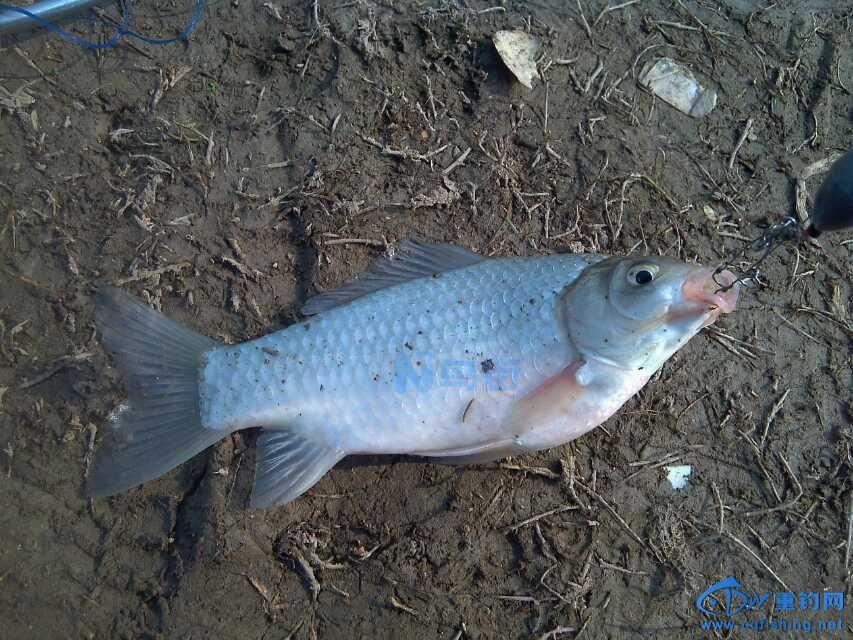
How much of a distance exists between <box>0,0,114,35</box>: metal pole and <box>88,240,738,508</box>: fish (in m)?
1.91

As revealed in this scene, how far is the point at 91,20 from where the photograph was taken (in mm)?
3248

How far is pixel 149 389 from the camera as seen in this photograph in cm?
258

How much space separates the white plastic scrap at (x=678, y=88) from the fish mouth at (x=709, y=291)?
5.81 ft

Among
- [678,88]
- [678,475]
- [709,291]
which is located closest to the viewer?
[709,291]

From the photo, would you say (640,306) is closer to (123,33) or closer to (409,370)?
(409,370)

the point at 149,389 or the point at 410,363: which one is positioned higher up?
the point at 410,363

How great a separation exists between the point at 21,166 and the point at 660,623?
444 cm

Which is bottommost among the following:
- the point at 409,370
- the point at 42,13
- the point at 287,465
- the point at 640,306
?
the point at 287,465

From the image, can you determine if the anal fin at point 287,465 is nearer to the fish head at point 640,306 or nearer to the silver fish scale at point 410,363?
the silver fish scale at point 410,363

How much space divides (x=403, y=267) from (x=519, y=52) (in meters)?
1.72

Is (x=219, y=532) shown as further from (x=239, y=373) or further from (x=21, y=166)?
(x=21, y=166)

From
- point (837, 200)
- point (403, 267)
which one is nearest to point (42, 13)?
point (403, 267)

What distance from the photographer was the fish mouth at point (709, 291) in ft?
6.89

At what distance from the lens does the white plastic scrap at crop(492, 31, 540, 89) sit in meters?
3.28
